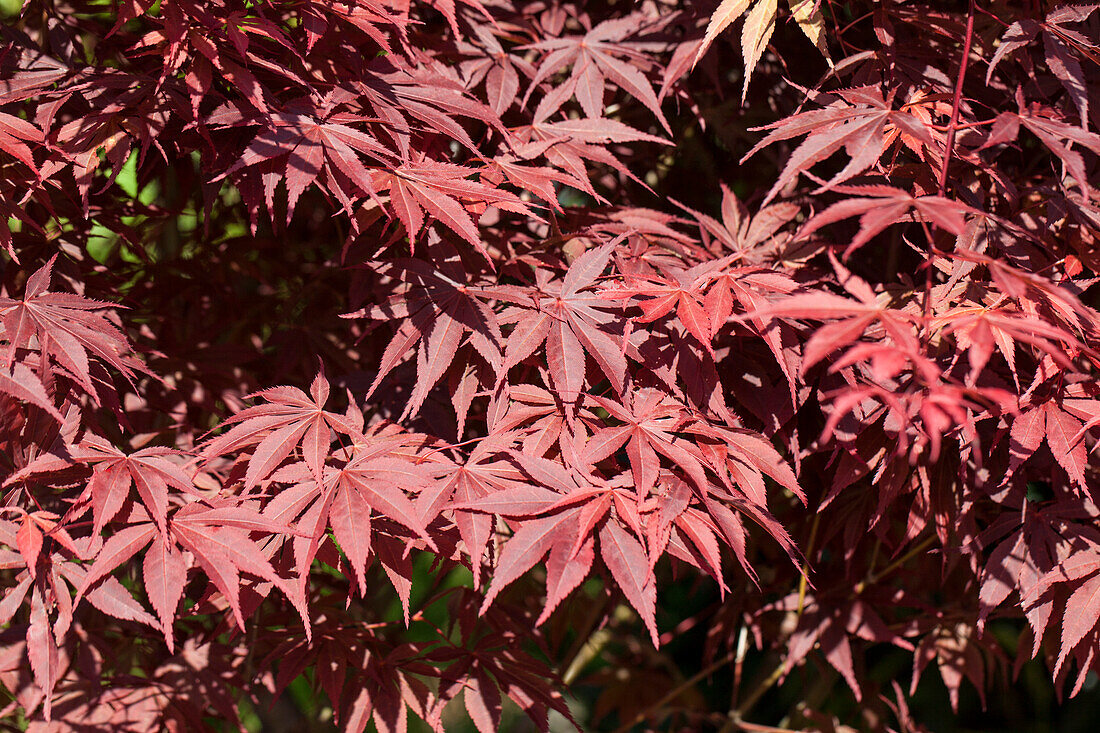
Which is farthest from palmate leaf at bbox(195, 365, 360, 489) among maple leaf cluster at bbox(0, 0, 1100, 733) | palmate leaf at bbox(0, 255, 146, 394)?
palmate leaf at bbox(0, 255, 146, 394)

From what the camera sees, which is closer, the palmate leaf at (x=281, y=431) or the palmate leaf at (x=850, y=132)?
the palmate leaf at (x=850, y=132)

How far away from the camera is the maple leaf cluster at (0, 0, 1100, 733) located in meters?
1.12

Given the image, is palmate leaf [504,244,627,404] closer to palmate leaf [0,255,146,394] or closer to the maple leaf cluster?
the maple leaf cluster

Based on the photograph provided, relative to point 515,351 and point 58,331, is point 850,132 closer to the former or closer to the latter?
point 515,351

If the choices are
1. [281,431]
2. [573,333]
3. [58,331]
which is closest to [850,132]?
[573,333]

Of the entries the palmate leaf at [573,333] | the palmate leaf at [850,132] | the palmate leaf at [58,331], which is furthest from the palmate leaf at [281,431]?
the palmate leaf at [850,132]

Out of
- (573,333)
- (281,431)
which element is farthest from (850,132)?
(281,431)

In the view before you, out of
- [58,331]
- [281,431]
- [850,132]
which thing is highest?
[850,132]

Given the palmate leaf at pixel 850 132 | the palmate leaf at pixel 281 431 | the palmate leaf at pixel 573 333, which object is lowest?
the palmate leaf at pixel 281 431

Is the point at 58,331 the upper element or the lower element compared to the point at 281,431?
upper

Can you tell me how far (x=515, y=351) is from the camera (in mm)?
1221

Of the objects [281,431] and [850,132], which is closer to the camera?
[850,132]

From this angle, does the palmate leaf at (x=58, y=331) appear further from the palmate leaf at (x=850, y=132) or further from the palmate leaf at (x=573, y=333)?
the palmate leaf at (x=850, y=132)

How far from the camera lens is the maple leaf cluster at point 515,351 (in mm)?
1117
